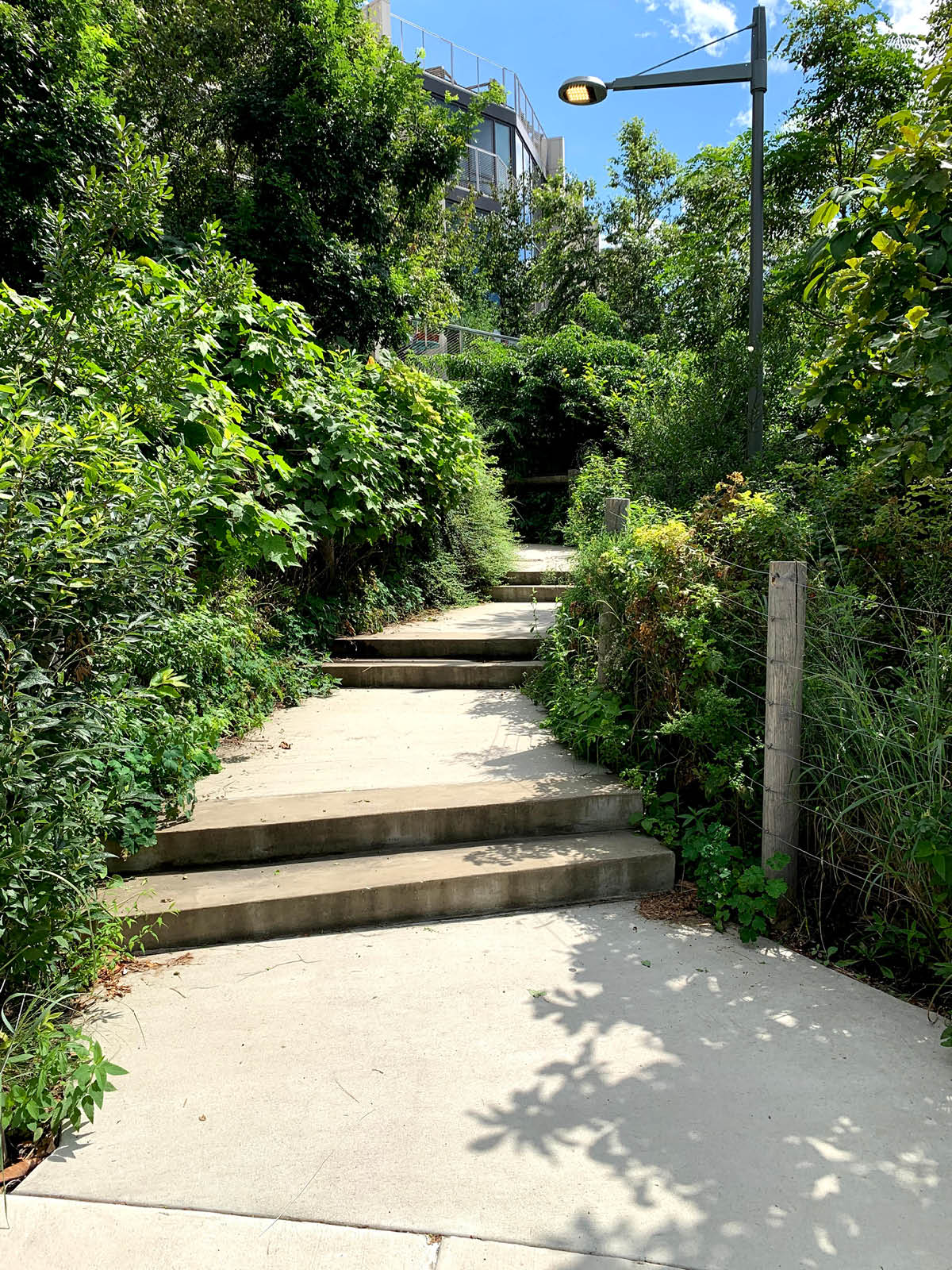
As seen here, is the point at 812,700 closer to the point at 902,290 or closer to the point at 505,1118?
the point at 902,290

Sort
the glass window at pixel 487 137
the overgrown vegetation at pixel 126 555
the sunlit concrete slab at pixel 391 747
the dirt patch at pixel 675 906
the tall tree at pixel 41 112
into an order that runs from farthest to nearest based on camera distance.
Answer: the glass window at pixel 487 137
the tall tree at pixel 41 112
the sunlit concrete slab at pixel 391 747
the dirt patch at pixel 675 906
the overgrown vegetation at pixel 126 555

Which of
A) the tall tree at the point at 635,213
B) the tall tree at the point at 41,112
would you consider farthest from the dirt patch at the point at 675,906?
the tall tree at the point at 635,213

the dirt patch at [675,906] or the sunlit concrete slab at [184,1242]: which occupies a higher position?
the dirt patch at [675,906]

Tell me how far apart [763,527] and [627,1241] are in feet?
10.6

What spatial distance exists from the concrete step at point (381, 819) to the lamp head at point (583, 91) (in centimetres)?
571

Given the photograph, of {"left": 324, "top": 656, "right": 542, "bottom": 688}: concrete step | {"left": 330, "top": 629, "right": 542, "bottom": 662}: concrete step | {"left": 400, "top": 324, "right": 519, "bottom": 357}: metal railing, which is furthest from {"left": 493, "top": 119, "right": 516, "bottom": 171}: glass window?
{"left": 324, "top": 656, "right": 542, "bottom": 688}: concrete step

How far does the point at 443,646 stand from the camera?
21.8 feet

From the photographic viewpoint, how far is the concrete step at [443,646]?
6.55 meters

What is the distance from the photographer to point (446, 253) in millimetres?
14102

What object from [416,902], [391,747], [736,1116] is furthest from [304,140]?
[736,1116]

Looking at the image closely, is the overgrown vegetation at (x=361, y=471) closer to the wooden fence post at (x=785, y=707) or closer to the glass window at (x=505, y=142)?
the wooden fence post at (x=785, y=707)

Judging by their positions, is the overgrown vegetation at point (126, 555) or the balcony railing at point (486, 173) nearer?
the overgrown vegetation at point (126, 555)

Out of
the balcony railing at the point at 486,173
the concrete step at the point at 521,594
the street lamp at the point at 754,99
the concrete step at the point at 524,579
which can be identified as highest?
the balcony railing at the point at 486,173

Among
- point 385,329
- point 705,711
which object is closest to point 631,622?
point 705,711
